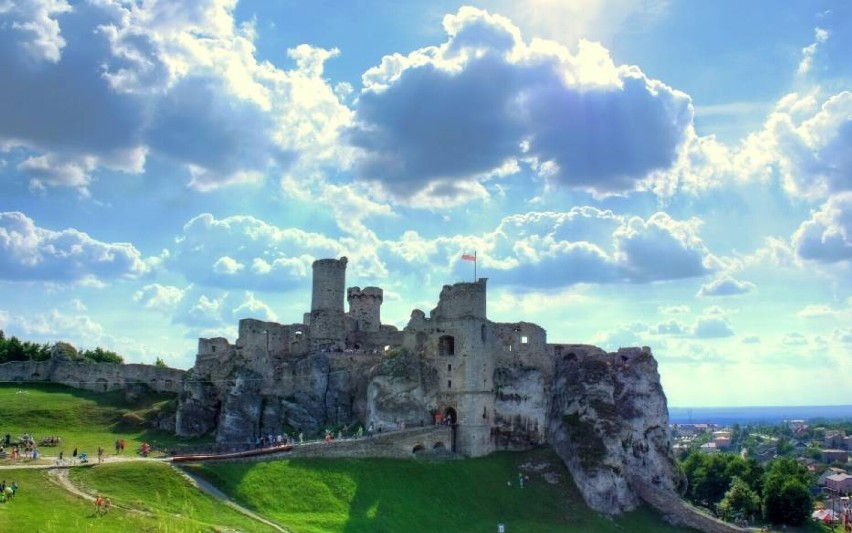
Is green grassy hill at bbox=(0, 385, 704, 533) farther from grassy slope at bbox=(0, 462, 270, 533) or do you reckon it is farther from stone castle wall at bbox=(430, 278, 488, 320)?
stone castle wall at bbox=(430, 278, 488, 320)

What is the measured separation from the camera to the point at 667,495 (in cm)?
7425

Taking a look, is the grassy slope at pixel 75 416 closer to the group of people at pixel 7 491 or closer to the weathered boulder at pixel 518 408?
the group of people at pixel 7 491

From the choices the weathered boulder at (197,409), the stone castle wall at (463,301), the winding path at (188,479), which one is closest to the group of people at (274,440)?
the weathered boulder at (197,409)

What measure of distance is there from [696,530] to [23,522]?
53.1m

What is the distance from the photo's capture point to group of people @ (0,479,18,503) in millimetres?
44281

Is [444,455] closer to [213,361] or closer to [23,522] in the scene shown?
[213,361]

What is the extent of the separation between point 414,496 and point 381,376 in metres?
14.7

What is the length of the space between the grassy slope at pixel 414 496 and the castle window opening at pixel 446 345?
10.7 metres

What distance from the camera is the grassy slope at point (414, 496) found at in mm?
54844

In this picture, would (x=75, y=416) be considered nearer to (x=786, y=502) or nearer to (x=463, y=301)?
(x=463, y=301)

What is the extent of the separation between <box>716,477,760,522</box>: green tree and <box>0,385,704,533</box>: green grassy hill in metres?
26.2

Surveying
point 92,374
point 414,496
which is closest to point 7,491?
point 414,496

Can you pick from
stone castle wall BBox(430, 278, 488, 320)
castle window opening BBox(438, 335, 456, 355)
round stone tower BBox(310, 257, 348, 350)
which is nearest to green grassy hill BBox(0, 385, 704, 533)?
castle window opening BBox(438, 335, 456, 355)

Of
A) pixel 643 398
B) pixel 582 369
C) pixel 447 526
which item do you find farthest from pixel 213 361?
pixel 643 398
